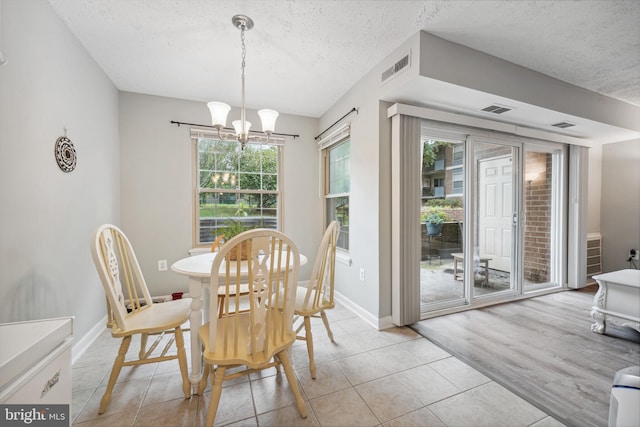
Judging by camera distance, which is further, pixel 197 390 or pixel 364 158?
pixel 364 158

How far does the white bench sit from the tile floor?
1.57 m

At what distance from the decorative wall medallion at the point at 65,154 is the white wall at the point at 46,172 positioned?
5 cm

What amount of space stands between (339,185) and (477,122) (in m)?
1.70

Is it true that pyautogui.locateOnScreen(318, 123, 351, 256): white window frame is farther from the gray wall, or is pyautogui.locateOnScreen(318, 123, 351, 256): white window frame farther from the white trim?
the gray wall

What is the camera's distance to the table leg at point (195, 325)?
1.52 metres

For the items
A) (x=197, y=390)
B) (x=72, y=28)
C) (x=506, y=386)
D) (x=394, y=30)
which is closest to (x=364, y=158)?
(x=394, y=30)

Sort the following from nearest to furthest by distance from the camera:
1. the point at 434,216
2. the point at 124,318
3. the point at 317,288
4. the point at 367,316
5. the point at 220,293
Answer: the point at 124,318
the point at 317,288
the point at 220,293
the point at 367,316
the point at 434,216

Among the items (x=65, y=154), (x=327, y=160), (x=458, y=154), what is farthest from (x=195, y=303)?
(x=458, y=154)

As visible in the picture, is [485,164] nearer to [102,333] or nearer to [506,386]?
[506,386]

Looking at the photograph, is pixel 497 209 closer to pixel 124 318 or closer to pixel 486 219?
pixel 486 219

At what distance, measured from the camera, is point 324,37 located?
2.04 m

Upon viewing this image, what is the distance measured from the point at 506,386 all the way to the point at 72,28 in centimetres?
404

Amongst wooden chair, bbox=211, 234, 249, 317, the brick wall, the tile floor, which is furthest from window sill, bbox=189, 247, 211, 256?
the brick wall

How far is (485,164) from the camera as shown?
316 cm
